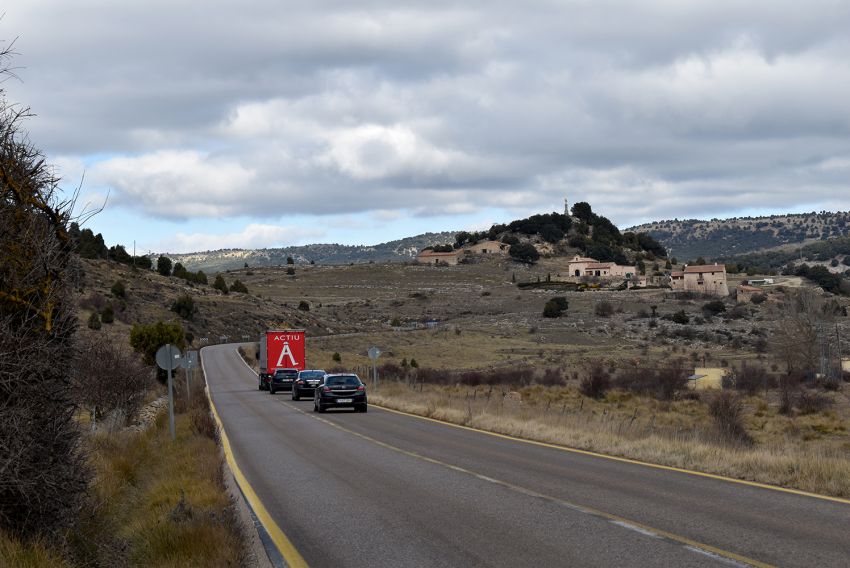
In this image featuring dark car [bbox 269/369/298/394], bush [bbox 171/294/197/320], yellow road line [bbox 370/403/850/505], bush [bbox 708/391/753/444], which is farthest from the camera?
bush [bbox 171/294/197/320]

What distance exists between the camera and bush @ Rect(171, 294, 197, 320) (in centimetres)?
9275

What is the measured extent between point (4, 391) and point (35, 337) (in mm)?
896

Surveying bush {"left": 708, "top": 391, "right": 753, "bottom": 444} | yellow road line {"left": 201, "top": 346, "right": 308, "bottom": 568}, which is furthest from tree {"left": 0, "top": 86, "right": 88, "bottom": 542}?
bush {"left": 708, "top": 391, "right": 753, "bottom": 444}

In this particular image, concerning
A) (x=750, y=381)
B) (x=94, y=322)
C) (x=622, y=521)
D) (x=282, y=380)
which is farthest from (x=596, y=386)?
(x=94, y=322)

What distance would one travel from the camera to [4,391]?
28.6 ft

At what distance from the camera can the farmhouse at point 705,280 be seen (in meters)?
121

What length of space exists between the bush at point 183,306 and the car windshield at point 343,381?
63.2 m

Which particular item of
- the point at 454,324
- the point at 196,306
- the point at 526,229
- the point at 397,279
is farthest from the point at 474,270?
the point at 196,306

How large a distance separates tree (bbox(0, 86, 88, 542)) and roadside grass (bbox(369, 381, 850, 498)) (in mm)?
9574

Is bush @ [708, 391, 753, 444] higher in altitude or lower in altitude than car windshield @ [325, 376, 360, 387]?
lower

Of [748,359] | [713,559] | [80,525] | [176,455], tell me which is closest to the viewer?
[713,559]

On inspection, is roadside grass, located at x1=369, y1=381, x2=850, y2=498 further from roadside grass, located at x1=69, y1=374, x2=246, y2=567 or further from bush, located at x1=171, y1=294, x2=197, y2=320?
bush, located at x1=171, y1=294, x2=197, y2=320

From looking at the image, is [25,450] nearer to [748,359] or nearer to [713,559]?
[713,559]

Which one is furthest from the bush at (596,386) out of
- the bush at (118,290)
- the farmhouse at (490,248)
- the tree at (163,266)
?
the farmhouse at (490,248)
